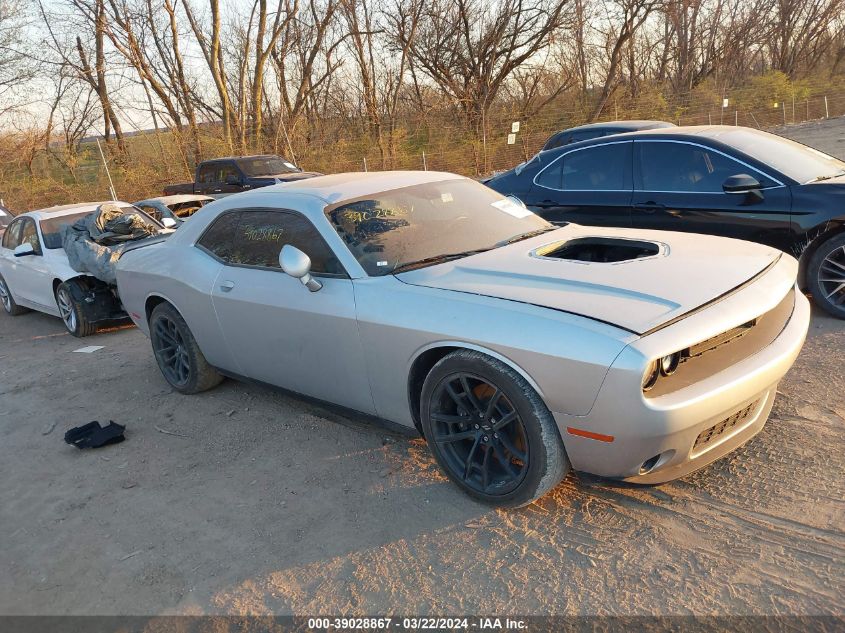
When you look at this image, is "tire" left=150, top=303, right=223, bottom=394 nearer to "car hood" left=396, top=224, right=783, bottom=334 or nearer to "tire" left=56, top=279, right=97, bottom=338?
"car hood" left=396, top=224, right=783, bottom=334

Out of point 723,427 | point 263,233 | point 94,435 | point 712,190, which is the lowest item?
point 94,435

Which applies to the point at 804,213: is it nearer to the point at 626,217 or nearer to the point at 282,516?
the point at 626,217

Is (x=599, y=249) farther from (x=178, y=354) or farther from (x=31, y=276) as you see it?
(x=31, y=276)

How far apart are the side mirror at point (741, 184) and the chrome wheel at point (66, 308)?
6.84 m

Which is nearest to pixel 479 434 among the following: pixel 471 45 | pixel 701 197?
pixel 701 197

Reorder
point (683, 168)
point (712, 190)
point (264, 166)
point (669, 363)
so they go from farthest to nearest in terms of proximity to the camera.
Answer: point (264, 166)
point (683, 168)
point (712, 190)
point (669, 363)

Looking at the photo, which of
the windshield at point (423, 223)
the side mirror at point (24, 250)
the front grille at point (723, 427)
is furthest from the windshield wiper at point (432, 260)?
the side mirror at point (24, 250)

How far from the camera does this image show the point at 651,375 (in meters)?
2.51

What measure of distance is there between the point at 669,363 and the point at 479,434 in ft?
2.94

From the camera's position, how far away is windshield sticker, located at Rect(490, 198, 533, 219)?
166 inches

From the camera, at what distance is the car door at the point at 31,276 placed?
25.7 feet

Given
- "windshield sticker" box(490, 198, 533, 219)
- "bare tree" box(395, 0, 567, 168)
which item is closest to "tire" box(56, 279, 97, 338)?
"windshield sticker" box(490, 198, 533, 219)

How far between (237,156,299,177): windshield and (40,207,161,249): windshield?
713 cm

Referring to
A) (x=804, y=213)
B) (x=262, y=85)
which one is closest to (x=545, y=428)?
(x=804, y=213)
